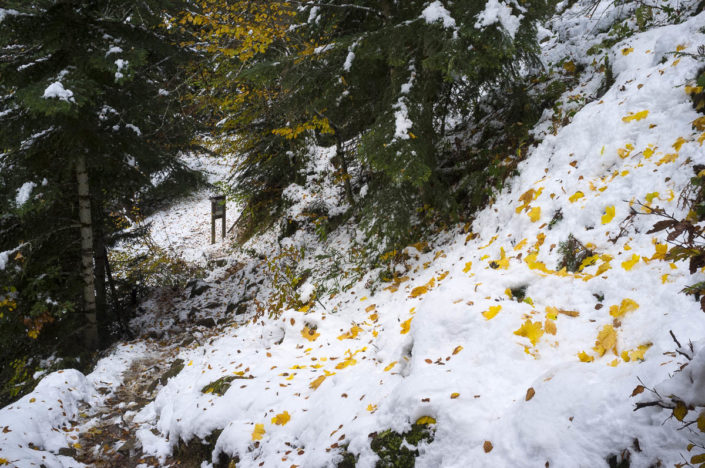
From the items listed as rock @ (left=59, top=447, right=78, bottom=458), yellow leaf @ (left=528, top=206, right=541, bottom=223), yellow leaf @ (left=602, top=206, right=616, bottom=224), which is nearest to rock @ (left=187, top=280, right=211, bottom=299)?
rock @ (left=59, top=447, right=78, bottom=458)

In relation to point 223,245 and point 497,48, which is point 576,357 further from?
point 223,245

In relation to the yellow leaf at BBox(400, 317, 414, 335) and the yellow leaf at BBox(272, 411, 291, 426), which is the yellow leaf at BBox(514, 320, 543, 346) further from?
the yellow leaf at BBox(272, 411, 291, 426)

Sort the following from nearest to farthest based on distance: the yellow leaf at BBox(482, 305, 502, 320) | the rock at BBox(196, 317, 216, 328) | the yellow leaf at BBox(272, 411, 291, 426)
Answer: the yellow leaf at BBox(482, 305, 502, 320) → the yellow leaf at BBox(272, 411, 291, 426) → the rock at BBox(196, 317, 216, 328)

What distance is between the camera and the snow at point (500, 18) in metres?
4.46

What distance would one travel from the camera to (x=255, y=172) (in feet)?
43.4

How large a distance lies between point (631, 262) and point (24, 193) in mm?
9805

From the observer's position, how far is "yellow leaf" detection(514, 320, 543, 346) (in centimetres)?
312

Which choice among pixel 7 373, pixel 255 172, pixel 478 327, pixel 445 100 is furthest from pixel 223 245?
pixel 478 327

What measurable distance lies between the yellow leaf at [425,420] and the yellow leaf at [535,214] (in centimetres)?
318

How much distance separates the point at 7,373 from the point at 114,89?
6.97m

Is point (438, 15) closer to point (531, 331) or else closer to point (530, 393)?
point (531, 331)

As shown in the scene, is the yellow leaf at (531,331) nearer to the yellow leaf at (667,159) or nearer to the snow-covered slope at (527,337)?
the snow-covered slope at (527,337)

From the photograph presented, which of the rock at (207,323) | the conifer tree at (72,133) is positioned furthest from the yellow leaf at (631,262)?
the rock at (207,323)

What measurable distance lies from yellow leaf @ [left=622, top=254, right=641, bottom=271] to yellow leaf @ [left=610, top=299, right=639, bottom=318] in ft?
1.50
